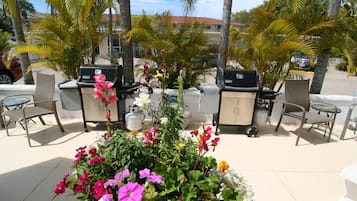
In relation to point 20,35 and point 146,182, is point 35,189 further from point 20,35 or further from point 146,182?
point 20,35

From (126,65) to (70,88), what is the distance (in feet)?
4.10

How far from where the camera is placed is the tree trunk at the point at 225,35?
14.2 feet

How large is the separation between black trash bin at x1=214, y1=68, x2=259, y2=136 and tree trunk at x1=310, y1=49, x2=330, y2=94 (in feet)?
6.13

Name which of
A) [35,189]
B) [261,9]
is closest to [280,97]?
[261,9]

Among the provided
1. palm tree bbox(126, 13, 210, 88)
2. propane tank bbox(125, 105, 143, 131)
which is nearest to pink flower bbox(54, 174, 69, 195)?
propane tank bbox(125, 105, 143, 131)

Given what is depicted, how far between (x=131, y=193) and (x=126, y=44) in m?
3.63

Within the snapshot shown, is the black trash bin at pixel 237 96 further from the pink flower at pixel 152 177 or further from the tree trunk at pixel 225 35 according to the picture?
the pink flower at pixel 152 177

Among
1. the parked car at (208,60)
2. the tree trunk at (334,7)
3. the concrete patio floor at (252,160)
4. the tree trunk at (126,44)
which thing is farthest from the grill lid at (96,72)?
the tree trunk at (334,7)

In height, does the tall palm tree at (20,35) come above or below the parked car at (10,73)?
above

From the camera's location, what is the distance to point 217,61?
4.62 meters

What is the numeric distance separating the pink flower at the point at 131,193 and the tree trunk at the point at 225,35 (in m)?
3.65

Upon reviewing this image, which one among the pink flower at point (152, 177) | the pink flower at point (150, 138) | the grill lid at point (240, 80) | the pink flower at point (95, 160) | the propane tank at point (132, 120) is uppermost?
the grill lid at point (240, 80)

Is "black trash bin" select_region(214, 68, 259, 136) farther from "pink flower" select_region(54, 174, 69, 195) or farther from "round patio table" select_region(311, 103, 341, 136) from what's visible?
"pink flower" select_region(54, 174, 69, 195)

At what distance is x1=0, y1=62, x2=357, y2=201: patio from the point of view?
2473mm
